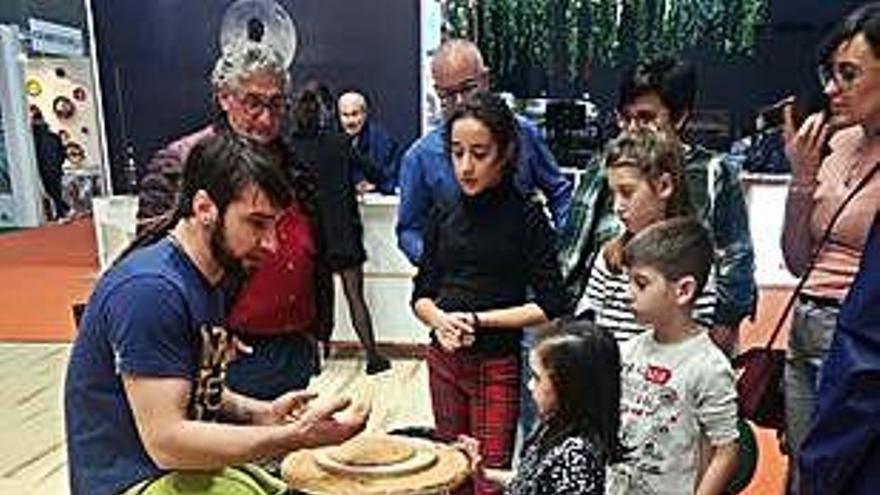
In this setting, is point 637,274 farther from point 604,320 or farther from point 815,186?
point 815,186

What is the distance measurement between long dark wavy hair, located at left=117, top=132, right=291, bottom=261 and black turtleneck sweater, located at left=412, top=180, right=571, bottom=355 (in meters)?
0.74

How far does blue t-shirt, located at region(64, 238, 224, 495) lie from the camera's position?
4.06ft

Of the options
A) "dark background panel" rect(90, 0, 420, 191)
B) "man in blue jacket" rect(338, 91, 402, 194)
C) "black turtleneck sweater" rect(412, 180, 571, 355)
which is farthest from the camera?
"dark background panel" rect(90, 0, 420, 191)

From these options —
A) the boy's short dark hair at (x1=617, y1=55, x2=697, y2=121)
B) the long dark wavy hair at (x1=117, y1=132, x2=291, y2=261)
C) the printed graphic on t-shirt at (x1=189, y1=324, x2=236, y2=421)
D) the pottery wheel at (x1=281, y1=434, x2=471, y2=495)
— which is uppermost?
the boy's short dark hair at (x1=617, y1=55, x2=697, y2=121)

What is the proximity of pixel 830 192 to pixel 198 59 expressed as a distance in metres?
4.37

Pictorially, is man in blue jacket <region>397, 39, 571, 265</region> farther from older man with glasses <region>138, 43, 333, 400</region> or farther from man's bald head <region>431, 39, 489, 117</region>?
older man with glasses <region>138, 43, 333, 400</region>

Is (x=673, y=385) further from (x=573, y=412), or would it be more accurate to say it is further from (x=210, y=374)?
(x=210, y=374)

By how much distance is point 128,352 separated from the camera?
1.23 m

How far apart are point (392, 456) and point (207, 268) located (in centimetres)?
50

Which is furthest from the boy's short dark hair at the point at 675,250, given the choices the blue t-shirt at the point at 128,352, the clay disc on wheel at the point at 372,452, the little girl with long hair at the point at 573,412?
the blue t-shirt at the point at 128,352

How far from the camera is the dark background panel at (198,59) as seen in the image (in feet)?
17.1

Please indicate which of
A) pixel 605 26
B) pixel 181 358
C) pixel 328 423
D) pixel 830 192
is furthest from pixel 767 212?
pixel 181 358

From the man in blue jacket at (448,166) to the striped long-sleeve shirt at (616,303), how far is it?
441 mm

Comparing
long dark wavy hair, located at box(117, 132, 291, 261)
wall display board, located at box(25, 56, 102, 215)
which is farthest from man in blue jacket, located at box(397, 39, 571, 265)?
wall display board, located at box(25, 56, 102, 215)
